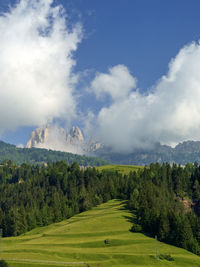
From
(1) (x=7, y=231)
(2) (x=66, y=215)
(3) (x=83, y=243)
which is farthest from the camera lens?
(2) (x=66, y=215)

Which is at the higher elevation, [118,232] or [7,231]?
[118,232]

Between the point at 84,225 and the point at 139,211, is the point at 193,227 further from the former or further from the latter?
Answer: the point at 84,225

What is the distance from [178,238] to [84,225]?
142 ft

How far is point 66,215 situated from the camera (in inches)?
7397

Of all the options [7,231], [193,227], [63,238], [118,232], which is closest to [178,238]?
[193,227]

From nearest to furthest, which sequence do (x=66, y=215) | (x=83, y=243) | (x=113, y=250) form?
(x=113, y=250) → (x=83, y=243) → (x=66, y=215)

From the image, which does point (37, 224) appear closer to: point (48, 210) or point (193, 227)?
point (48, 210)

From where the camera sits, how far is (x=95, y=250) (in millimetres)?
102000

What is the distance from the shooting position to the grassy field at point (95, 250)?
88.5 m

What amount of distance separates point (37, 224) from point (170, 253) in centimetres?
10092

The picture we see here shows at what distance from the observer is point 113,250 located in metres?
102

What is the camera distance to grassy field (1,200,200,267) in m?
88.5

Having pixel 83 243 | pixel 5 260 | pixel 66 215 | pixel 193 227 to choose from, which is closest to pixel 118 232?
pixel 83 243

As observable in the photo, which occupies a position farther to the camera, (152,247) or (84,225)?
(84,225)
